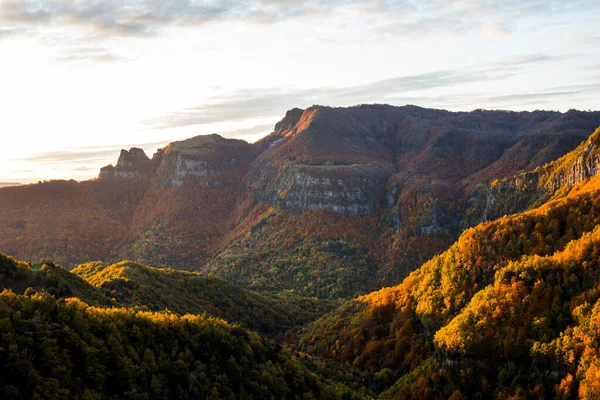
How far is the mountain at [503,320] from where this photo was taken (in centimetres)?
6631

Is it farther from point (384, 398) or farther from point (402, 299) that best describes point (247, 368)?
point (402, 299)

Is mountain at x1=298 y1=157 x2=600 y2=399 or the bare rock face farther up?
the bare rock face

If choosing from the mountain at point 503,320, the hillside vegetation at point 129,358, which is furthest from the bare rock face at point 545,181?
the hillside vegetation at point 129,358

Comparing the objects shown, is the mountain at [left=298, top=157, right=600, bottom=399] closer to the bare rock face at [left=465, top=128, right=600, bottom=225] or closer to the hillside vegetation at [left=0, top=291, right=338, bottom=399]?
the bare rock face at [left=465, top=128, right=600, bottom=225]

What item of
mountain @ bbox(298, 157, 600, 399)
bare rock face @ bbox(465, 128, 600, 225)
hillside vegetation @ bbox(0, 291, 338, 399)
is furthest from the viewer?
bare rock face @ bbox(465, 128, 600, 225)

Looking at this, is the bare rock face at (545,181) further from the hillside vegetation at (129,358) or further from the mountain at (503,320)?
the hillside vegetation at (129,358)

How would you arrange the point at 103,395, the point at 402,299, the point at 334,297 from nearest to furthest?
1. the point at 103,395
2. the point at 402,299
3. the point at 334,297

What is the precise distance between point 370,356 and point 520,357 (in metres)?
36.7

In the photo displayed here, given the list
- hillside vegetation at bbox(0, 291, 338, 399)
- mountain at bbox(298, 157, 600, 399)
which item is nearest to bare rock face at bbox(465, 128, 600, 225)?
mountain at bbox(298, 157, 600, 399)

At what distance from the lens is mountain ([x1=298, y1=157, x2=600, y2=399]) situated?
218ft

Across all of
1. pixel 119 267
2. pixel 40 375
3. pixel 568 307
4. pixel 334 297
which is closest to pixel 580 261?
pixel 568 307

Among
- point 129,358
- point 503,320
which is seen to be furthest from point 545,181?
point 129,358

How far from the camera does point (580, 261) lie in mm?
72938

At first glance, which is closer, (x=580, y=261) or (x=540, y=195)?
(x=580, y=261)
